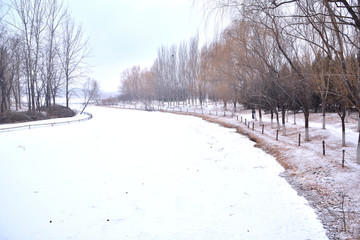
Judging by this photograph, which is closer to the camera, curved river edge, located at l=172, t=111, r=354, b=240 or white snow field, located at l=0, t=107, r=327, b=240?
curved river edge, located at l=172, t=111, r=354, b=240

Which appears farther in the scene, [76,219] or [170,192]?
[170,192]

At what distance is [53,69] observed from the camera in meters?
31.3

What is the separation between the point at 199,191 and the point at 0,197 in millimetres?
5646

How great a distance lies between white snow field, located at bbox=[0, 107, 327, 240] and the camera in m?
5.55

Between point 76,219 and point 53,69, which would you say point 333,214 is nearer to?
point 76,219

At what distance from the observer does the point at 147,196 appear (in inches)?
299

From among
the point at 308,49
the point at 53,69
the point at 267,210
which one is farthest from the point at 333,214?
the point at 53,69

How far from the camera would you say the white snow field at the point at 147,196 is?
5547 mm

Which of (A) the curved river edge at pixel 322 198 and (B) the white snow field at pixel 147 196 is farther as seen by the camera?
(B) the white snow field at pixel 147 196

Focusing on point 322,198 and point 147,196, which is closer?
point 322,198

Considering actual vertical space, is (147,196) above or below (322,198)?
below

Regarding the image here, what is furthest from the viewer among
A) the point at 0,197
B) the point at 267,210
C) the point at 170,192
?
the point at 170,192

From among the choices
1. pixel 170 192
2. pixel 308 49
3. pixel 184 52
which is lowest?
pixel 170 192

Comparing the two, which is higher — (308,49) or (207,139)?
(308,49)
